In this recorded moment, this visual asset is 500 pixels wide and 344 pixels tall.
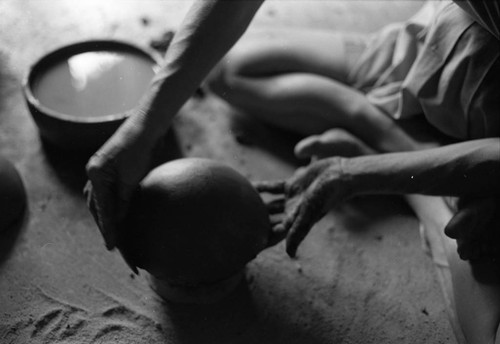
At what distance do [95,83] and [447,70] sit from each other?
0.96 metres

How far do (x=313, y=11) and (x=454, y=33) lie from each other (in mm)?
1085

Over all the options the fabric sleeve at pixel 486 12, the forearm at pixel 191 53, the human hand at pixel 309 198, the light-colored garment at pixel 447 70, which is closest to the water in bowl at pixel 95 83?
the forearm at pixel 191 53

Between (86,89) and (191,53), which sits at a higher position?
(191,53)

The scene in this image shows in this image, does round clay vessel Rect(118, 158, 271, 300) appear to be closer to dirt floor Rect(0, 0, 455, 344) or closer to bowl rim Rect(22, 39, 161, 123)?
dirt floor Rect(0, 0, 455, 344)

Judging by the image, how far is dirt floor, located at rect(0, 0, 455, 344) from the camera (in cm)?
138

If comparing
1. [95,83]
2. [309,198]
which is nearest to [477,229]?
[309,198]

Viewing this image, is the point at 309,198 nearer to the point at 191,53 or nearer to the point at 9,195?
the point at 191,53

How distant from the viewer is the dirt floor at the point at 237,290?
138cm

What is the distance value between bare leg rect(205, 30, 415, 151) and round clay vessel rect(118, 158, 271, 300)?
55cm

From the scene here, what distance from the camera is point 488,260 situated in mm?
1372

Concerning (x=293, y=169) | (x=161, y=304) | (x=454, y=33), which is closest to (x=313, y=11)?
(x=293, y=169)

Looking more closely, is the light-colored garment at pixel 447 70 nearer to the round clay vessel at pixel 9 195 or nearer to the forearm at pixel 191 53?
the forearm at pixel 191 53

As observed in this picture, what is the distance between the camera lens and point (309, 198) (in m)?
1.33

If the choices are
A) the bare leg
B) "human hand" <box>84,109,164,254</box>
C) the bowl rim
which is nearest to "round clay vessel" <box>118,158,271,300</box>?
"human hand" <box>84,109,164,254</box>
